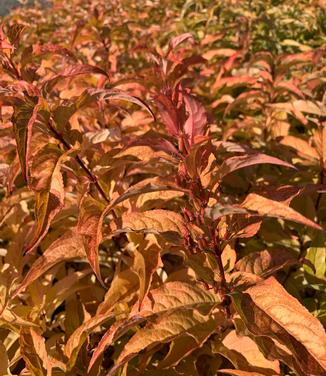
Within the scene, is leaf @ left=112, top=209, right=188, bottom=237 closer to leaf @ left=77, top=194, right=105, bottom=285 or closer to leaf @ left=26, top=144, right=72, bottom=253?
leaf @ left=77, top=194, right=105, bottom=285

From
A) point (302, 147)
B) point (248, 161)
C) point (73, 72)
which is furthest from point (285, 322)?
point (302, 147)

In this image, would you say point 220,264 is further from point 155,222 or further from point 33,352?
point 33,352

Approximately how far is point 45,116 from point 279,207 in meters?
0.83

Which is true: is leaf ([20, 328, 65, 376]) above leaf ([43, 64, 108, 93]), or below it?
below

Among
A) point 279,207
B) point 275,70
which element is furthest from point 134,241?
point 275,70

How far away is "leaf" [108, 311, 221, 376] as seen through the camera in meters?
1.20

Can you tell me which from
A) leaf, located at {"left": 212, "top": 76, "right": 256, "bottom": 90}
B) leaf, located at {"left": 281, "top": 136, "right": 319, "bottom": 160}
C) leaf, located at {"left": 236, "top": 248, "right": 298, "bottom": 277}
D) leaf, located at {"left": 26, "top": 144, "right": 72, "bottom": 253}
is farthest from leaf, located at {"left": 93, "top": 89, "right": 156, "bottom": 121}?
leaf, located at {"left": 212, "top": 76, "right": 256, "bottom": 90}

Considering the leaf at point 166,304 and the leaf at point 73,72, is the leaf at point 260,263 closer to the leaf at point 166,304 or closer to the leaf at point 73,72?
the leaf at point 166,304

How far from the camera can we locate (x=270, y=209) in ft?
3.94

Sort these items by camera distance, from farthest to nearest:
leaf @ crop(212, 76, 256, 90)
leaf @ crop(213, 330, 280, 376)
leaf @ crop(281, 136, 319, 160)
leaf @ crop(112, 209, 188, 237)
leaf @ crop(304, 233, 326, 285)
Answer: leaf @ crop(212, 76, 256, 90), leaf @ crop(281, 136, 319, 160), leaf @ crop(304, 233, 326, 285), leaf @ crop(213, 330, 280, 376), leaf @ crop(112, 209, 188, 237)

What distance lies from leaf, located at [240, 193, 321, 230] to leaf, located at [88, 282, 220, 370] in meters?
0.30

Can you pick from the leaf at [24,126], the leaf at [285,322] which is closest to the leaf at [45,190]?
the leaf at [24,126]

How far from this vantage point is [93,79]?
3.48 m

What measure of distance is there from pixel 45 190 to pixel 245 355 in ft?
2.77
